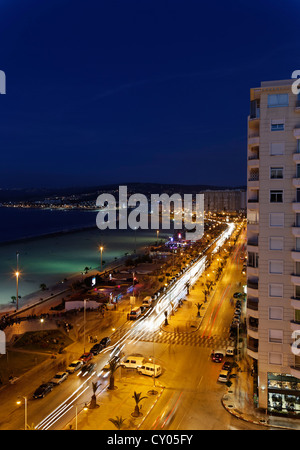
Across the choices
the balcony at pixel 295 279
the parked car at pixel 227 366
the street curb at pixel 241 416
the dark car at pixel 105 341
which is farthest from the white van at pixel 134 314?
the balcony at pixel 295 279

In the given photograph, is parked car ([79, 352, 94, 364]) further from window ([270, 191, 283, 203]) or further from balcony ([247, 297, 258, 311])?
window ([270, 191, 283, 203])

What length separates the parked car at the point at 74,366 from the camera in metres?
15.0

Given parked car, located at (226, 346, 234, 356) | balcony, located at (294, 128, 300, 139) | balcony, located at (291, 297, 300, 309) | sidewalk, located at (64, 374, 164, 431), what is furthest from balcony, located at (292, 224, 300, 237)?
parked car, located at (226, 346, 234, 356)

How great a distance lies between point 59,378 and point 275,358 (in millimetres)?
7734

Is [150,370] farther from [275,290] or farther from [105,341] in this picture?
[275,290]

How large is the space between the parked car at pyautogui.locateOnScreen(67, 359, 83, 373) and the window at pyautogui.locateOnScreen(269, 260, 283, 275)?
853 cm

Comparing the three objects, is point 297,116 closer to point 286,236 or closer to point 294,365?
point 286,236

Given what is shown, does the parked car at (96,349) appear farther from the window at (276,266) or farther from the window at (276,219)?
the window at (276,219)

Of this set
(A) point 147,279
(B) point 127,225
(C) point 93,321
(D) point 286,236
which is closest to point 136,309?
(C) point 93,321

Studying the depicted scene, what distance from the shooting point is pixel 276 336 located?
1234cm

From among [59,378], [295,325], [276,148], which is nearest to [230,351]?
[295,325]

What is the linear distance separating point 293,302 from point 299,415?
11.4 feet

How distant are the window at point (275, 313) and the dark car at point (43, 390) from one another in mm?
7977

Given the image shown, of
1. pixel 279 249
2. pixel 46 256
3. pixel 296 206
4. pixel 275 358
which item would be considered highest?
pixel 296 206
